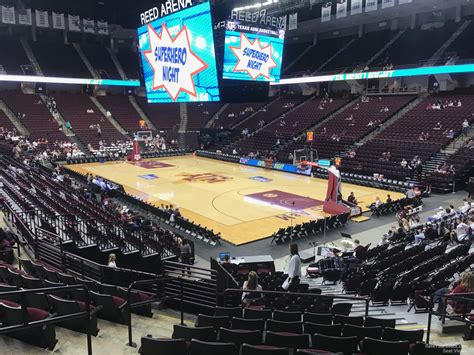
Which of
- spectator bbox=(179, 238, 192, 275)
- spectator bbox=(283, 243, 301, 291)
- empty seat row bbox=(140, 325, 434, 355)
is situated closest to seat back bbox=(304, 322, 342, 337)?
empty seat row bbox=(140, 325, 434, 355)

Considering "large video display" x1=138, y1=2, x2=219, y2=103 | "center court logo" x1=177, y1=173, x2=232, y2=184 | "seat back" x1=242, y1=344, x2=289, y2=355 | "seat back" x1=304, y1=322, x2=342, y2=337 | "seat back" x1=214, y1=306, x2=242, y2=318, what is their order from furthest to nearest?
"center court logo" x1=177, y1=173, x2=232, y2=184 < "large video display" x1=138, y1=2, x2=219, y2=103 < "seat back" x1=214, y1=306, x2=242, y2=318 < "seat back" x1=304, y1=322, x2=342, y2=337 < "seat back" x1=242, y1=344, x2=289, y2=355

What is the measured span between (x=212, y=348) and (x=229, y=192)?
20812mm

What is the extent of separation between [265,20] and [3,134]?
92.4 feet

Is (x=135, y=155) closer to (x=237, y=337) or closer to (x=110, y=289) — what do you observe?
(x=110, y=289)

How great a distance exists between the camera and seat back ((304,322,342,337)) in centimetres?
565

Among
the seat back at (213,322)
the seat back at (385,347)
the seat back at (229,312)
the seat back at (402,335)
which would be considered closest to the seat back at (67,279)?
the seat back at (213,322)

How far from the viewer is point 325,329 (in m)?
5.70

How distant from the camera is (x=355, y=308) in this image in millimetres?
9477

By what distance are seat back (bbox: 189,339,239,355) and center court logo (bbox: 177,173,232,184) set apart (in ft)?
78.9

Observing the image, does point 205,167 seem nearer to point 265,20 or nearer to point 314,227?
point 265,20

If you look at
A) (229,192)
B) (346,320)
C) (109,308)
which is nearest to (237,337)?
(346,320)

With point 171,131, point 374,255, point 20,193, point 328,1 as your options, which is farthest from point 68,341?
point 171,131

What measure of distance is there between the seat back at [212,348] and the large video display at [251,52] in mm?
16736

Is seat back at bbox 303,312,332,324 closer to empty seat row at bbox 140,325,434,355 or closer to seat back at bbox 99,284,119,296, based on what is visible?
empty seat row at bbox 140,325,434,355
